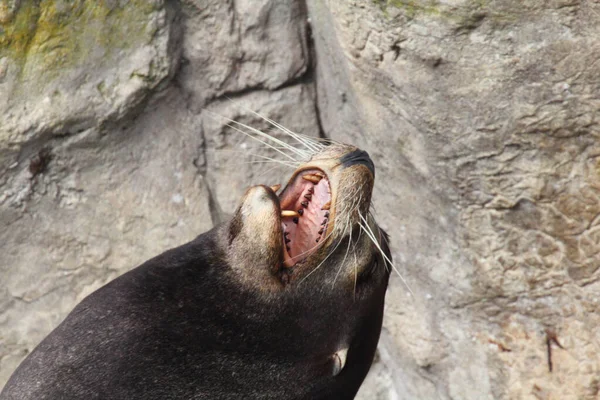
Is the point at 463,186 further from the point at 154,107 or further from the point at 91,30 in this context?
the point at 91,30

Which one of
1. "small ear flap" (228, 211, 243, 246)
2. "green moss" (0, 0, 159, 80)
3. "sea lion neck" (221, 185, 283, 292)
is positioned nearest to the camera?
"sea lion neck" (221, 185, 283, 292)

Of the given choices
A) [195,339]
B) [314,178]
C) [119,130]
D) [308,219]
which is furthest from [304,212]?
[119,130]

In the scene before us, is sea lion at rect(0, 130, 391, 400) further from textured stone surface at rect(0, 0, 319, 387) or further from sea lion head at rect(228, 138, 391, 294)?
textured stone surface at rect(0, 0, 319, 387)

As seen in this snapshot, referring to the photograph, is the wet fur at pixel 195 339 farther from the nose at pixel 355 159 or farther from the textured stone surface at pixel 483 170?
the textured stone surface at pixel 483 170

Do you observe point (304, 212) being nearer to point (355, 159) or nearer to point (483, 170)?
point (355, 159)

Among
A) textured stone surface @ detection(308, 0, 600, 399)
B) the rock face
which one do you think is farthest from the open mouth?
textured stone surface @ detection(308, 0, 600, 399)

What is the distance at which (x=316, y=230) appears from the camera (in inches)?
129

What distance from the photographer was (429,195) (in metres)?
4.69

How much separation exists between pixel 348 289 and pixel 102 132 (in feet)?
7.53

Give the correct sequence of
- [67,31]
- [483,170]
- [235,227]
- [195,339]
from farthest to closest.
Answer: [67,31]
[483,170]
[235,227]
[195,339]

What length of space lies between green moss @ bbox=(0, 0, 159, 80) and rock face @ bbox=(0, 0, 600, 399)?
0.03 ft

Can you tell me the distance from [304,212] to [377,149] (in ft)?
5.37

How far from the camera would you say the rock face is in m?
4.02

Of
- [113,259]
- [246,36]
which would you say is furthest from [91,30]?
[113,259]
